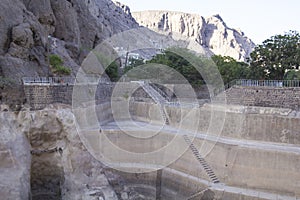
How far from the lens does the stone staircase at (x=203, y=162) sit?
22.0 m

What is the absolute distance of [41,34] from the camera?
32062mm

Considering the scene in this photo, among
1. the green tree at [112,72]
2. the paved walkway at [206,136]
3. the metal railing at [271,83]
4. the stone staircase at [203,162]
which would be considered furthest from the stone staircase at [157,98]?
the green tree at [112,72]

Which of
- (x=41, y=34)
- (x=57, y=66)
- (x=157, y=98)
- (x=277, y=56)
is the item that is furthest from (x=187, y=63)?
(x=41, y=34)

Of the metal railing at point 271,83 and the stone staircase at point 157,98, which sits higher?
the metal railing at point 271,83

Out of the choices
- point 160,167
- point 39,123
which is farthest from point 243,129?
point 39,123

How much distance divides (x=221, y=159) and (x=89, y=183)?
975cm

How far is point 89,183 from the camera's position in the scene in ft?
79.5

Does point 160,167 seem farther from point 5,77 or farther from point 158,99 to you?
point 5,77

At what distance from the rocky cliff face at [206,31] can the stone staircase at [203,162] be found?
11919 centimetres

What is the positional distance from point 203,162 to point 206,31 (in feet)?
435

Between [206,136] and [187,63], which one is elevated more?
[187,63]

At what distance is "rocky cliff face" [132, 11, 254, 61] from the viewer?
143 m

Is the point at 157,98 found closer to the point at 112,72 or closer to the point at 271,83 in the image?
the point at 271,83

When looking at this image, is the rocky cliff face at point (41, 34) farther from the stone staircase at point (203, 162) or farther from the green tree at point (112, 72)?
the stone staircase at point (203, 162)
